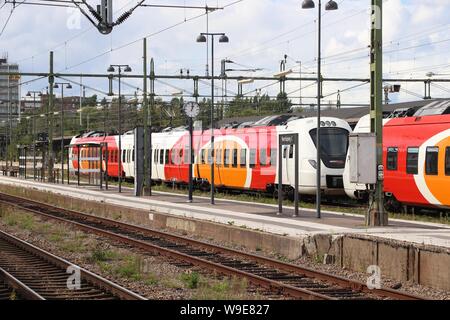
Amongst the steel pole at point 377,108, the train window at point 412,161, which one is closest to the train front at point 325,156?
the train window at point 412,161

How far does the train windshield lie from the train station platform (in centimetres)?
259

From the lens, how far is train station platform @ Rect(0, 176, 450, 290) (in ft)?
42.3

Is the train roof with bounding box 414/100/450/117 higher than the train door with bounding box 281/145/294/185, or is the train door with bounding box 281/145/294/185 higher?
the train roof with bounding box 414/100/450/117

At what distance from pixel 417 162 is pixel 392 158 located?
1214 millimetres

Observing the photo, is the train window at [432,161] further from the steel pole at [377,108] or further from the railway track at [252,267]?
the railway track at [252,267]

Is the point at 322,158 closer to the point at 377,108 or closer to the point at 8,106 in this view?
the point at 377,108

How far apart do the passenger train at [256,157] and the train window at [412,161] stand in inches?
140

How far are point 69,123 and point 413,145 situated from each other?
10737 centimetres

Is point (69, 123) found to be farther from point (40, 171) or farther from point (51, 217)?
point (51, 217)

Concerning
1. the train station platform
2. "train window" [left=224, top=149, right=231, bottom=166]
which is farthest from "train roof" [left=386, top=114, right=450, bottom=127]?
"train window" [left=224, top=149, right=231, bottom=166]

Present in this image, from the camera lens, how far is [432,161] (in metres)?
20.7

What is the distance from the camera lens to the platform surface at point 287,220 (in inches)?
634

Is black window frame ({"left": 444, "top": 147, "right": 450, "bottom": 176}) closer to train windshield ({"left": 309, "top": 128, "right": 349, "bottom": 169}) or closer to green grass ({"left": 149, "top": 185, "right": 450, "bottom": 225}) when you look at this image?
green grass ({"left": 149, "top": 185, "right": 450, "bottom": 225})

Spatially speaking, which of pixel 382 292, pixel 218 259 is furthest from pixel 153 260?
pixel 382 292
